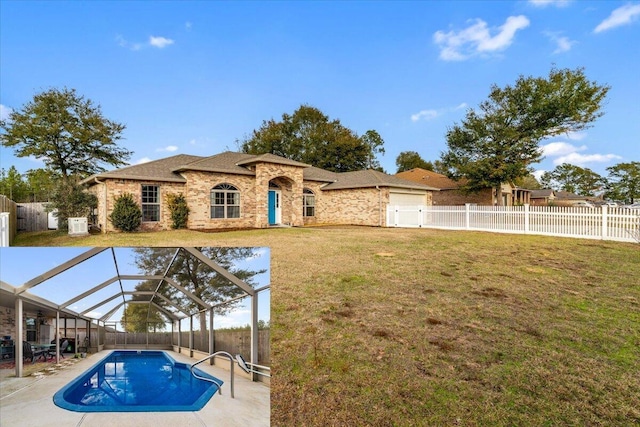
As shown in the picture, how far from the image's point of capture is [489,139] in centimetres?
2752

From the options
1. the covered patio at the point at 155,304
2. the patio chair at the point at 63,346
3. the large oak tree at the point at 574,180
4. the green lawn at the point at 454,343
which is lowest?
the green lawn at the point at 454,343

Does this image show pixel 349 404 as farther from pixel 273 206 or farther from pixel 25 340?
pixel 273 206

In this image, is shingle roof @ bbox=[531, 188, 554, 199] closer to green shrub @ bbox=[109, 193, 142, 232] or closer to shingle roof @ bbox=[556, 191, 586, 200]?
shingle roof @ bbox=[556, 191, 586, 200]

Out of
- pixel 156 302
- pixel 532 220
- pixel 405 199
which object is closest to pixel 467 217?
pixel 532 220

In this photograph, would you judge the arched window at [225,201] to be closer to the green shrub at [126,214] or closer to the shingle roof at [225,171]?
the shingle roof at [225,171]

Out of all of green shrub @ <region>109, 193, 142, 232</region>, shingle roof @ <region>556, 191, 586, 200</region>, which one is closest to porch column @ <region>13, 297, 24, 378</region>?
green shrub @ <region>109, 193, 142, 232</region>

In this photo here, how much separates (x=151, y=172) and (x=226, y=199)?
3616 millimetres

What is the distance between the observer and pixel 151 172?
1702cm

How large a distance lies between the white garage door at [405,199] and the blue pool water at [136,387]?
63.2 feet

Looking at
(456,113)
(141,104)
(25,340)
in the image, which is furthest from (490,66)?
(25,340)

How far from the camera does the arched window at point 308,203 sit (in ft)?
73.7

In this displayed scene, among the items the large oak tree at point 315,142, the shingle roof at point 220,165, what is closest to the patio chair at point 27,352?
the shingle roof at point 220,165

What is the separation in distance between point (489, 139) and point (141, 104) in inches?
965

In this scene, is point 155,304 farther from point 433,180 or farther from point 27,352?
point 433,180
